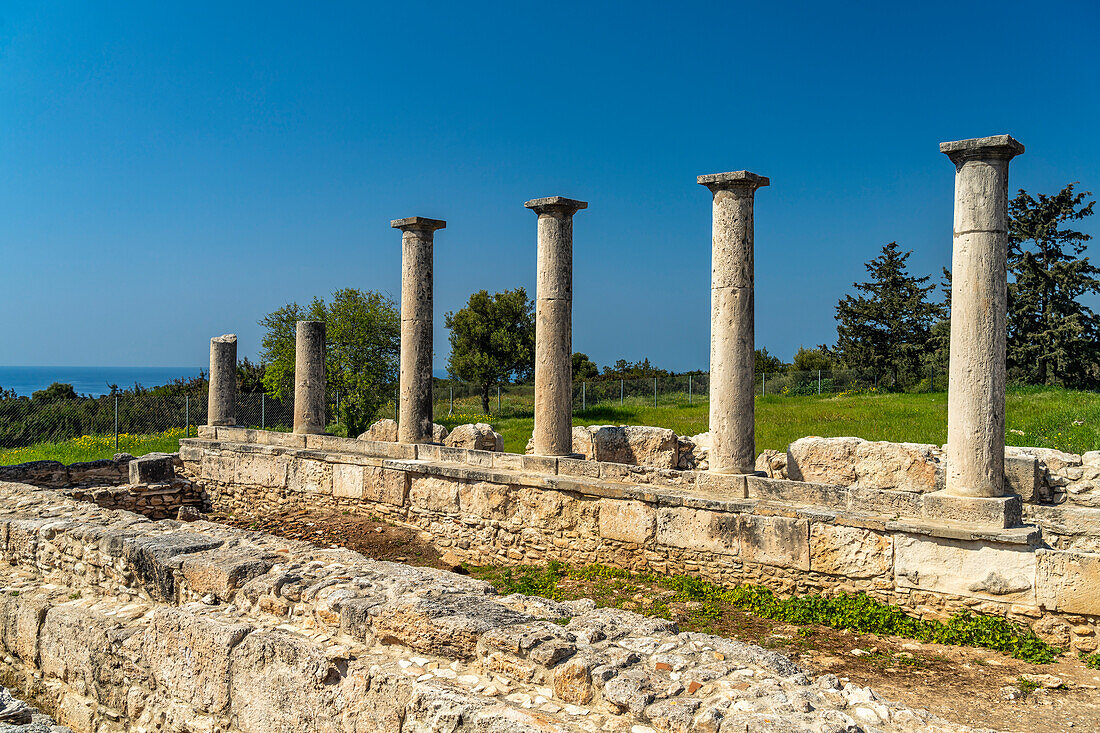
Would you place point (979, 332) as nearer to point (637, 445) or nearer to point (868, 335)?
point (637, 445)

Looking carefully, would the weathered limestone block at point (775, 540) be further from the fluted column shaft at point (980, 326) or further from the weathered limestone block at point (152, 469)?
the weathered limestone block at point (152, 469)

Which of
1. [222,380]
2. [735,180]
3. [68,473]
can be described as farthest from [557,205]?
[68,473]

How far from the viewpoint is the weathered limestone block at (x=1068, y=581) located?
6.50m

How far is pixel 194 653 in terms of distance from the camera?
476cm

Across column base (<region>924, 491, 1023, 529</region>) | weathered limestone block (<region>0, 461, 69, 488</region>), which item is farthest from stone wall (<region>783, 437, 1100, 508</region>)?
weathered limestone block (<region>0, 461, 69, 488</region>)

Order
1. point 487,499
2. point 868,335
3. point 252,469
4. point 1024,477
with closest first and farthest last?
point 1024,477 < point 487,499 < point 252,469 < point 868,335

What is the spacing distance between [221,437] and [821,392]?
929 inches

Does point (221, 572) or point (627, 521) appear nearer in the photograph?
point (221, 572)

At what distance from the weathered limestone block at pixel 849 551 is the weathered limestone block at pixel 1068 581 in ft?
4.14

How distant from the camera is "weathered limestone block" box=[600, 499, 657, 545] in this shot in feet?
29.9

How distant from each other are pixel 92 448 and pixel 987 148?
2234 cm

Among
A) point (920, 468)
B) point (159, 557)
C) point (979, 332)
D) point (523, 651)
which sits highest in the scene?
point (979, 332)

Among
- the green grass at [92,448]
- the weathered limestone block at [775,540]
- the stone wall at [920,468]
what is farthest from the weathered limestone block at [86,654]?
the green grass at [92,448]

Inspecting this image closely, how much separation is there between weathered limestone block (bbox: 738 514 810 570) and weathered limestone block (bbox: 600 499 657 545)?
113 centimetres
